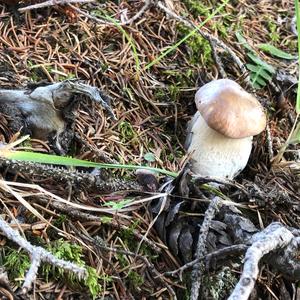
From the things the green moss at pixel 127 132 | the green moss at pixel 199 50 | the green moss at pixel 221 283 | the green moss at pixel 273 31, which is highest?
the green moss at pixel 199 50

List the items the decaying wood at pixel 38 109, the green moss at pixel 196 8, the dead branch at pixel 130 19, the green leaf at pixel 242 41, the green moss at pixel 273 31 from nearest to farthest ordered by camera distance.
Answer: the decaying wood at pixel 38 109, the dead branch at pixel 130 19, the green leaf at pixel 242 41, the green moss at pixel 196 8, the green moss at pixel 273 31

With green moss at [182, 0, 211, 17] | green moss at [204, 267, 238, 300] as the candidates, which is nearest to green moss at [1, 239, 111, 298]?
green moss at [204, 267, 238, 300]

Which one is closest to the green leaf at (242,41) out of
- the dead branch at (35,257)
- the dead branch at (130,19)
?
the dead branch at (130,19)

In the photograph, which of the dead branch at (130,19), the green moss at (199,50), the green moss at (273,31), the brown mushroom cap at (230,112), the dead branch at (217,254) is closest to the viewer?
the dead branch at (217,254)

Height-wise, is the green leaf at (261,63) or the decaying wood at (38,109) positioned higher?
the decaying wood at (38,109)

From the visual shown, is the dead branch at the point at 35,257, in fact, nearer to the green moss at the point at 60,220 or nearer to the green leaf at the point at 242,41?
the green moss at the point at 60,220

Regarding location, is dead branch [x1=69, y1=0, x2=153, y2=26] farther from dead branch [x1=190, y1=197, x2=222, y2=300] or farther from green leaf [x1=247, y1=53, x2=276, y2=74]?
dead branch [x1=190, y1=197, x2=222, y2=300]

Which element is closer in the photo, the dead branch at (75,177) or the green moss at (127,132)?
the dead branch at (75,177)

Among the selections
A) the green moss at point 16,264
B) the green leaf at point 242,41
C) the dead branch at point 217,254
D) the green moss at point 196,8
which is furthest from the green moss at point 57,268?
the green moss at point 196,8
